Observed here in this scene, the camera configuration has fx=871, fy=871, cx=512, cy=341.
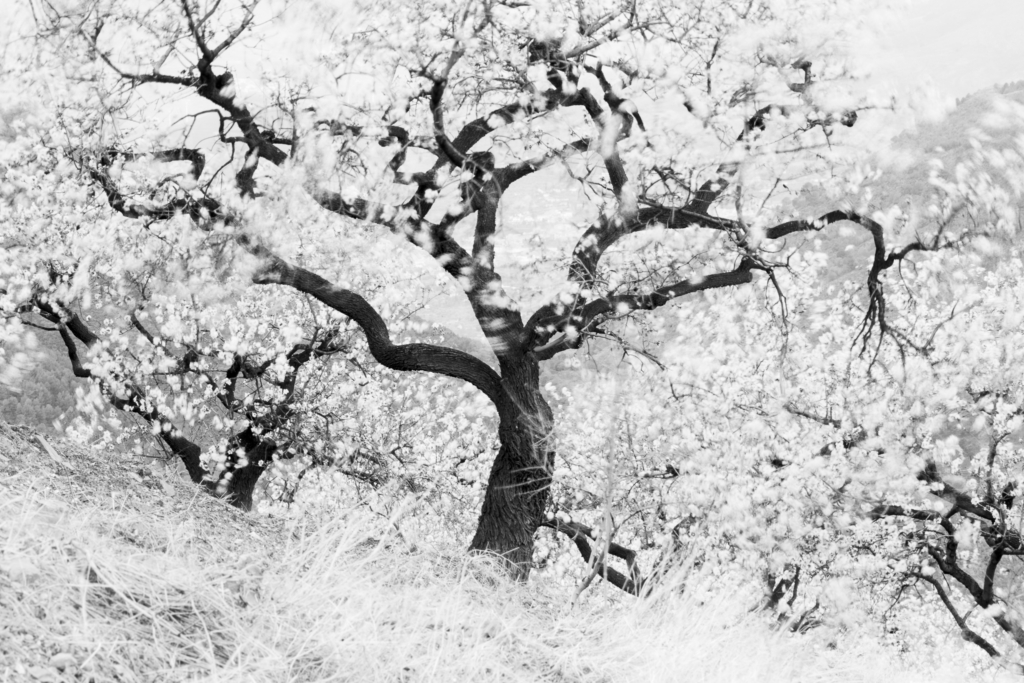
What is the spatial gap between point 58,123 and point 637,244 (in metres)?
7.99

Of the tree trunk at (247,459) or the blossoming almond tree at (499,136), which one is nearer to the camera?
the blossoming almond tree at (499,136)

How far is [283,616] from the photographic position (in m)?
4.14

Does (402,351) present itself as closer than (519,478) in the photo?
No

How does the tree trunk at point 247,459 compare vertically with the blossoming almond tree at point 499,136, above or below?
below

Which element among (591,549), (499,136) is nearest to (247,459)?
(591,549)

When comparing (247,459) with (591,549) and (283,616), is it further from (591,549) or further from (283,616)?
(283,616)

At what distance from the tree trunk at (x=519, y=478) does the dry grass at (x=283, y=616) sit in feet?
7.62

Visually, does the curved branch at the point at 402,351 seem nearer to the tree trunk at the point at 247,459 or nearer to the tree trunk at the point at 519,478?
the tree trunk at the point at 519,478

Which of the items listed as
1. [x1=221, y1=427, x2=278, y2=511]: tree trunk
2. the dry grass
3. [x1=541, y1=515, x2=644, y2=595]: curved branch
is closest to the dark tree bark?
[x1=541, y1=515, x2=644, y2=595]: curved branch

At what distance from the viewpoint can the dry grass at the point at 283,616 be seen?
367 centimetres

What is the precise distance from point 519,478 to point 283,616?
4.63 metres

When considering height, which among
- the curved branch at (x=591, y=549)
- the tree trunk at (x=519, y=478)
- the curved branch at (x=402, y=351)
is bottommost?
the curved branch at (x=591, y=549)

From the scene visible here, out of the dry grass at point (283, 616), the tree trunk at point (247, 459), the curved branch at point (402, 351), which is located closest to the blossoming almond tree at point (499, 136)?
the curved branch at point (402, 351)

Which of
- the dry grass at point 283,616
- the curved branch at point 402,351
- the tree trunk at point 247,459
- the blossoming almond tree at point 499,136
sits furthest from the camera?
the tree trunk at point 247,459
